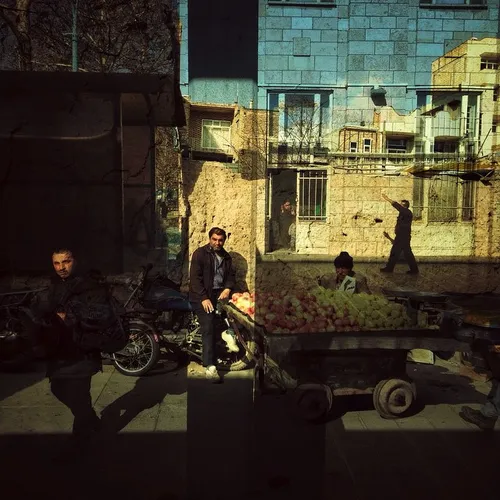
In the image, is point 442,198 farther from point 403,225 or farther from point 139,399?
point 139,399

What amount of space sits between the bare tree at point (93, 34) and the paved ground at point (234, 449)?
287 centimetres

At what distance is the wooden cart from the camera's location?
11.7 ft

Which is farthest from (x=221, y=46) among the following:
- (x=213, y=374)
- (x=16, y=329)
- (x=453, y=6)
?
(x=16, y=329)

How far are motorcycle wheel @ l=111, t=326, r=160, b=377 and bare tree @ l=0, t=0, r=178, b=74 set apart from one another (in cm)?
256

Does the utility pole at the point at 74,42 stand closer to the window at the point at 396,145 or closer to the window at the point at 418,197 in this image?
the window at the point at 396,145

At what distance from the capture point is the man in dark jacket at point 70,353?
11.1 feet

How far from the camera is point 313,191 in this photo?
417cm

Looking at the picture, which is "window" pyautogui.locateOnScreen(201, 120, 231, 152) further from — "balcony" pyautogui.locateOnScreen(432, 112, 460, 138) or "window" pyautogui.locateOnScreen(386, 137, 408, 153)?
"balcony" pyautogui.locateOnScreen(432, 112, 460, 138)

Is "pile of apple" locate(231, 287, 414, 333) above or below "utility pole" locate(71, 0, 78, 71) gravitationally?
below

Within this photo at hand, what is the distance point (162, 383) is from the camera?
4656 millimetres

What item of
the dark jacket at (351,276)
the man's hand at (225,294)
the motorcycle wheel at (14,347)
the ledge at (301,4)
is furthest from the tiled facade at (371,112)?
the motorcycle wheel at (14,347)

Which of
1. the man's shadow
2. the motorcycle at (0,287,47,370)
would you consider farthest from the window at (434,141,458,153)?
the motorcycle at (0,287,47,370)

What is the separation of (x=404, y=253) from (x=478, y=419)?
1462mm

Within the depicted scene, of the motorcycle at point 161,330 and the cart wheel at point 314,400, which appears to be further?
the motorcycle at point 161,330
